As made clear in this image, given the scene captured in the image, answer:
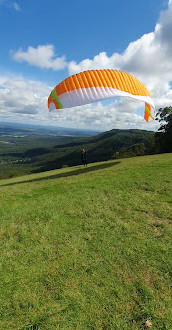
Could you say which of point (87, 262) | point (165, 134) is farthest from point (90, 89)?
point (165, 134)

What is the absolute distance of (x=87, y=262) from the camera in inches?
263

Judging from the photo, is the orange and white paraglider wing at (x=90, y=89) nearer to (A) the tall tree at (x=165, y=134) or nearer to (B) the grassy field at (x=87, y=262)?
Result: (B) the grassy field at (x=87, y=262)

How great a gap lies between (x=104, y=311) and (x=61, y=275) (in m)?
1.81

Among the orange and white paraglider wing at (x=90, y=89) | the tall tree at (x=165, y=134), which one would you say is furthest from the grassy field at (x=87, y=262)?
the tall tree at (x=165, y=134)

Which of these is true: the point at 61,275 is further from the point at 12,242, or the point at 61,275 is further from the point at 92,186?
the point at 92,186

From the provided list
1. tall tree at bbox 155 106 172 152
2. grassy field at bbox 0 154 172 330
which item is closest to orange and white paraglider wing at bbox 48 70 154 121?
grassy field at bbox 0 154 172 330

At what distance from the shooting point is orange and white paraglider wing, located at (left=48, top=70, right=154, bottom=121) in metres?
15.4

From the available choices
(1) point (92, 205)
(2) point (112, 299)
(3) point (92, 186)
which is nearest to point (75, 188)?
(3) point (92, 186)

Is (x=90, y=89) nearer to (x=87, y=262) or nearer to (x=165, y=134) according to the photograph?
(x=87, y=262)

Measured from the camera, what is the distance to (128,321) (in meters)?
4.78

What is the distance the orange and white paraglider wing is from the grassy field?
834cm

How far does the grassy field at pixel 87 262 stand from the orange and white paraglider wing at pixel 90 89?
834cm

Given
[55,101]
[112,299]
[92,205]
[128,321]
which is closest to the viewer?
[128,321]

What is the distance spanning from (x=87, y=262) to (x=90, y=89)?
1338cm
